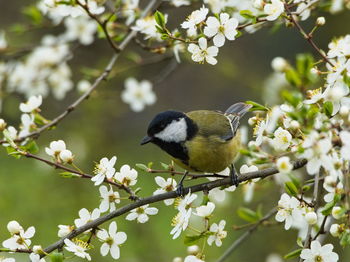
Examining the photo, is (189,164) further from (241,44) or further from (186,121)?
(241,44)

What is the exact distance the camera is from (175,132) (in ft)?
9.08

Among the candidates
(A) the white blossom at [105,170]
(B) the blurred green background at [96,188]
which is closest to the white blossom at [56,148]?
(A) the white blossom at [105,170]

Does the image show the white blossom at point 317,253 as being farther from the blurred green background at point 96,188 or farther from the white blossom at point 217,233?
the blurred green background at point 96,188

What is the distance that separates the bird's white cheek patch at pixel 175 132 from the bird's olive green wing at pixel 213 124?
0.30ft

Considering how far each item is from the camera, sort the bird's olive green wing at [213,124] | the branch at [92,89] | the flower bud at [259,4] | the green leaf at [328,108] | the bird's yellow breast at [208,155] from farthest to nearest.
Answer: the bird's olive green wing at [213,124] < the bird's yellow breast at [208,155] < the branch at [92,89] < the flower bud at [259,4] < the green leaf at [328,108]

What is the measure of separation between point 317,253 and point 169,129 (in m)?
1.10

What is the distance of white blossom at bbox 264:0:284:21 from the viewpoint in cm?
203

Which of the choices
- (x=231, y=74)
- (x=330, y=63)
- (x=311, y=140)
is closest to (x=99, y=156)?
(x=231, y=74)

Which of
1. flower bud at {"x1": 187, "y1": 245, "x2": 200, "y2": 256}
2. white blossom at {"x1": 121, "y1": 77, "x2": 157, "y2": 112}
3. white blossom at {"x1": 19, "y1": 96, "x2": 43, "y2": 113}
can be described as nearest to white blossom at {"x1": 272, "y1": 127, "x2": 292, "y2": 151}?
flower bud at {"x1": 187, "y1": 245, "x2": 200, "y2": 256}

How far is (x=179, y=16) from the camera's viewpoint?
7.25 metres

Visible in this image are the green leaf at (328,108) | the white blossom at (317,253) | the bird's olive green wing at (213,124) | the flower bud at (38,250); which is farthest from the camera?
the bird's olive green wing at (213,124)

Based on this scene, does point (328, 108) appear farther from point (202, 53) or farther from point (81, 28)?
point (81, 28)

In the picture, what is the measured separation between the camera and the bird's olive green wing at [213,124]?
2.84m

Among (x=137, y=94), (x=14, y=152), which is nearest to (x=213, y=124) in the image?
(x=14, y=152)
